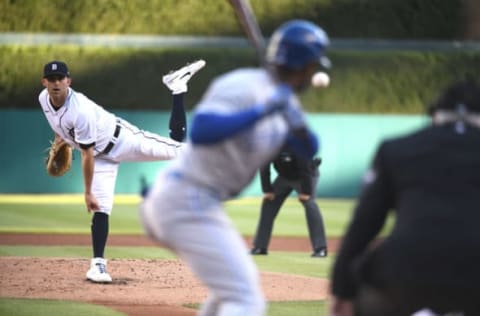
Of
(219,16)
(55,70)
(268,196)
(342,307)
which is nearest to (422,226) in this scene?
(342,307)

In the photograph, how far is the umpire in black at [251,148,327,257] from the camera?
1271 cm

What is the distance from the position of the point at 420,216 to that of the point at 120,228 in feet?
43.4

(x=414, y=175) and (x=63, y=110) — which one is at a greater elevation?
(x=414, y=175)

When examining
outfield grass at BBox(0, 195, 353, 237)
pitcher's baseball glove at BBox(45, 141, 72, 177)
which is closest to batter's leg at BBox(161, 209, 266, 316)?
pitcher's baseball glove at BBox(45, 141, 72, 177)

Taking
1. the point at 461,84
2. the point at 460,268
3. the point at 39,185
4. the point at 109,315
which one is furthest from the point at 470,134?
the point at 39,185

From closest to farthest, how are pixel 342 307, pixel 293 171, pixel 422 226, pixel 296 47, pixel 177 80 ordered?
1. pixel 422 226
2. pixel 342 307
3. pixel 296 47
4. pixel 177 80
5. pixel 293 171

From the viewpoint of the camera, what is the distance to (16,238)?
14984mm

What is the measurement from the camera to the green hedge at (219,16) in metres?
25.5

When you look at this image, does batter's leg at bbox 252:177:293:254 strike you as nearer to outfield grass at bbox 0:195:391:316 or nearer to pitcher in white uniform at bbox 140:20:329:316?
outfield grass at bbox 0:195:391:316

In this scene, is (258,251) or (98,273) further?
(258,251)

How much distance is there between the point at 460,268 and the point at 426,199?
0.29 metres

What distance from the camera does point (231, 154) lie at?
513 cm

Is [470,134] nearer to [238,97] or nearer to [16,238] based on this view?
[238,97]

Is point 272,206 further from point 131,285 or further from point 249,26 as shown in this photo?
point 249,26
